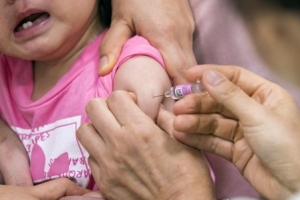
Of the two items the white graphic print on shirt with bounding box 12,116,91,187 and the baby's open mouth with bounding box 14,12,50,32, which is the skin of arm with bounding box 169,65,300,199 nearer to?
the white graphic print on shirt with bounding box 12,116,91,187

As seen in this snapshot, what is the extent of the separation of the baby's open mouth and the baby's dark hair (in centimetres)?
22

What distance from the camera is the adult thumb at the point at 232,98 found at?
0.95 meters

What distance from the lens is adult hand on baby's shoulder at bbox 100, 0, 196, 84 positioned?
126 cm

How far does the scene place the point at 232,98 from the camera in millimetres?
951

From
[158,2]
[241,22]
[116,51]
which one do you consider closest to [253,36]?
[241,22]

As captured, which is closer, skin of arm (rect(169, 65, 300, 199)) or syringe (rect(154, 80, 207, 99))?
skin of arm (rect(169, 65, 300, 199))

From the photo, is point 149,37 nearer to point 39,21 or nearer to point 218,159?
point 39,21

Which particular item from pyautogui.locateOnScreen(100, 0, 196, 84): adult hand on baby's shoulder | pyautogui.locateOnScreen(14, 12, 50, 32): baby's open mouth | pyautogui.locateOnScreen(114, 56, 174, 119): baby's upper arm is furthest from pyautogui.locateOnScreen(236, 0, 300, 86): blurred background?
pyautogui.locateOnScreen(14, 12, 50, 32): baby's open mouth

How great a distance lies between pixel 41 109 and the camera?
1362mm

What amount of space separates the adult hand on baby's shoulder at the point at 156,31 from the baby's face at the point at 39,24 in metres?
0.09

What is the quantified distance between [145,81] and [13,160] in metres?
0.48

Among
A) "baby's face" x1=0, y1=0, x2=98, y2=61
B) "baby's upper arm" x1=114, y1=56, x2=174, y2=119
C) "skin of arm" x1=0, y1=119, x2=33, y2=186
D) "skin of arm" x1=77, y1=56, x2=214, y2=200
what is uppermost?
"baby's face" x1=0, y1=0, x2=98, y2=61

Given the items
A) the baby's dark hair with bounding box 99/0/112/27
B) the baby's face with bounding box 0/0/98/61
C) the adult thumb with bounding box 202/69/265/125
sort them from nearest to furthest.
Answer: the adult thumb with bounding box 202/69/265/125
the baby's face with bounding box 0/0/98/61
the baby's dark hair with bounding box 99/0/112/27

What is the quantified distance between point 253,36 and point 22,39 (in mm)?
706
